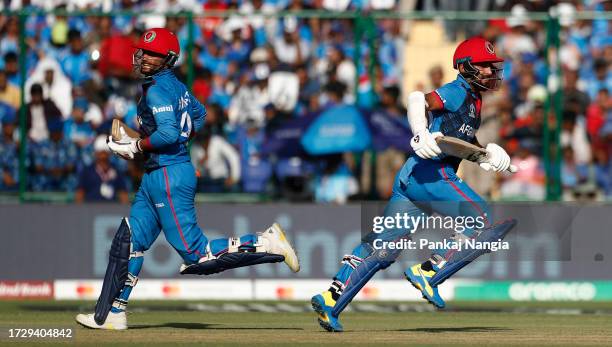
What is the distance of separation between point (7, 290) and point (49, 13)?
11.5ft

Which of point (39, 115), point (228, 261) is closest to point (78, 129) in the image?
point (39, 115)

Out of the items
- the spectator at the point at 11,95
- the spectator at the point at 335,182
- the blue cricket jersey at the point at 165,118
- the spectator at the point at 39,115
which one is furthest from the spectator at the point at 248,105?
the blue cricket jersey at the point at 165,118

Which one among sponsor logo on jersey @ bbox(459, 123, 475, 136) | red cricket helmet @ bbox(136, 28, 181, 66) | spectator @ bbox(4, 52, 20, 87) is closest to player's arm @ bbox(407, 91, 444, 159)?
sponsor logo on jersey @ bbox(459, 123, 475, 136)

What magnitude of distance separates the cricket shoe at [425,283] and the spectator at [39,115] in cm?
735

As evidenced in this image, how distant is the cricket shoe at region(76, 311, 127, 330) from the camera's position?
11242mm

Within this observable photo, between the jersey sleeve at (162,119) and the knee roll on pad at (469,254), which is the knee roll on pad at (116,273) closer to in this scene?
the jersey sleeve at (162,119)

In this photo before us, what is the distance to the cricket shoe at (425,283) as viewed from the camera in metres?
11.1

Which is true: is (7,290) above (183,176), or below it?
below

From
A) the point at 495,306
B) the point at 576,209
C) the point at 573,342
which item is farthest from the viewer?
the point at 576,209

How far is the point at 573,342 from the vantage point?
1057 centimetres

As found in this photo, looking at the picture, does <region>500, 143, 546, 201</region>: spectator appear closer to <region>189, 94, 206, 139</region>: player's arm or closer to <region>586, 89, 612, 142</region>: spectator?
<region>586, 89, 612, 142</region>: spectator

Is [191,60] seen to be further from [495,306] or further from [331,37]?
[495,306]

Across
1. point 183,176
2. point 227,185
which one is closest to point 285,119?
point 227,185

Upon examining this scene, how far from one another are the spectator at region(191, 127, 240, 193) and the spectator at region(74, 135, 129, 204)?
3.19 ft
